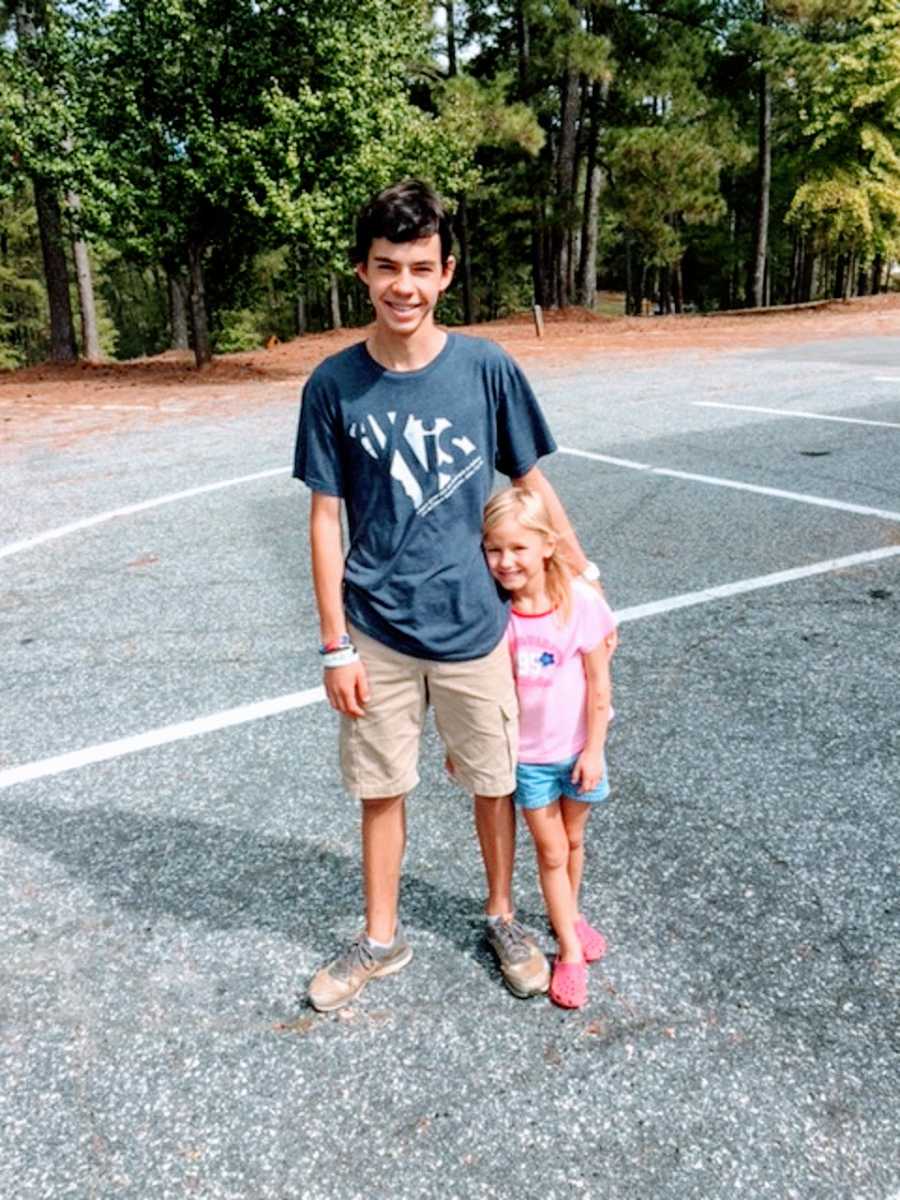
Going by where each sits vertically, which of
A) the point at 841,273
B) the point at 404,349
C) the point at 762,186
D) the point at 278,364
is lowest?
the point at 278,364

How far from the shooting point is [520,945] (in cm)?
252

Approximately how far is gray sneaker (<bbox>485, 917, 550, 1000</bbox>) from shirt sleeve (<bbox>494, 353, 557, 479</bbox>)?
1.20 meters

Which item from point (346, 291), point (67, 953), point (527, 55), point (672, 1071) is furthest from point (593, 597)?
point (346, 291)

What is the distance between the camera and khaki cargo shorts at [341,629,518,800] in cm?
230

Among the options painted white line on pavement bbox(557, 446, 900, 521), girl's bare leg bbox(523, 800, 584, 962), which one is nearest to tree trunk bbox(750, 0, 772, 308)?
painted white line on pavement bbox(557, 446, 900, 521)

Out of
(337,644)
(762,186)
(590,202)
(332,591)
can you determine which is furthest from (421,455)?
(762,186)

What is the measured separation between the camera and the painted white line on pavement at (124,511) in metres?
6.73

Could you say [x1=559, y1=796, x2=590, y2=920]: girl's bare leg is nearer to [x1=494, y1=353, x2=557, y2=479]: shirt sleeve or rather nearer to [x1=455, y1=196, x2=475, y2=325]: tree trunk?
[x1=494, y1=353, x2=557, y2=479]: shirt sleeve

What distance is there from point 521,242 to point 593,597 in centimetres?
4231

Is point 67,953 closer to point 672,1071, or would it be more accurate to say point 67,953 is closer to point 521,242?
point 672,1071

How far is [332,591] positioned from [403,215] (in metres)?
0.86

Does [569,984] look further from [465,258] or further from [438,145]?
[465,258]

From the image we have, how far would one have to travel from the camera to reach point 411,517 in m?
2.25

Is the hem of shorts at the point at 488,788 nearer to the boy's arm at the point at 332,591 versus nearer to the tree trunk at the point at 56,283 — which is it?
the boy's arm at the point at 332,591
